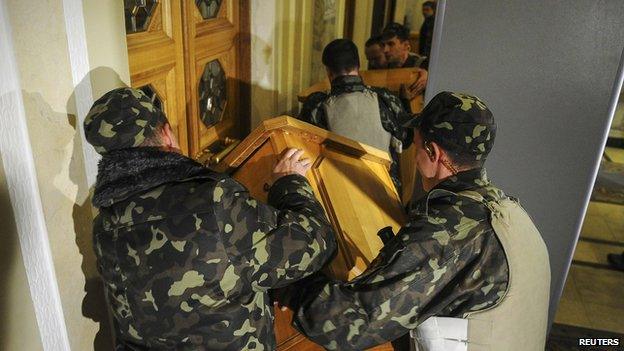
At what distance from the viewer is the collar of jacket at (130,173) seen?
1213 mm

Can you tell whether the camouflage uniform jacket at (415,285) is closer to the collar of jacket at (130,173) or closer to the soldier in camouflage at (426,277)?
the soldier in camouflage at (426,277)

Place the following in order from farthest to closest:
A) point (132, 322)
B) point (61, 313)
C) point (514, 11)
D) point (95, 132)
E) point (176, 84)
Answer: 1. point (176, 84)
2. point (514, 11)
3. point (61, 313)
4. point (132, 322)
5. point (95, 132)

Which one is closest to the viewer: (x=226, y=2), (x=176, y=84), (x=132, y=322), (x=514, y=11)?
(x=132, y=322)

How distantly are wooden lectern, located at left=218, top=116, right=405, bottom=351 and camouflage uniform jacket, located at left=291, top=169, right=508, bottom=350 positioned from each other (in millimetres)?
175

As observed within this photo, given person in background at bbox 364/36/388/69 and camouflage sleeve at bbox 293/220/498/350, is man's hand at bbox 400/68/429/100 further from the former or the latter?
camouflage sleeve at bbox 293/220/498/350

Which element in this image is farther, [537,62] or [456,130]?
[537,62]

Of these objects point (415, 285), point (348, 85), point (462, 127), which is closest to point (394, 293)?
point (415, 285)

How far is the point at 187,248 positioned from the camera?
1.24m

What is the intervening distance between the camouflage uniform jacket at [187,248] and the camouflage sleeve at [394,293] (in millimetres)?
127

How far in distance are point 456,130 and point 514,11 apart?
875 millimetres

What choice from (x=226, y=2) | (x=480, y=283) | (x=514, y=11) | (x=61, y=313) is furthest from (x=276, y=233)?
(x=226, y=2)

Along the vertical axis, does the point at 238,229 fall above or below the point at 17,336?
above

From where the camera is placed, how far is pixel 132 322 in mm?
1367

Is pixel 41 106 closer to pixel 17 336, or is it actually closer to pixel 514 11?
pixel 17 336
